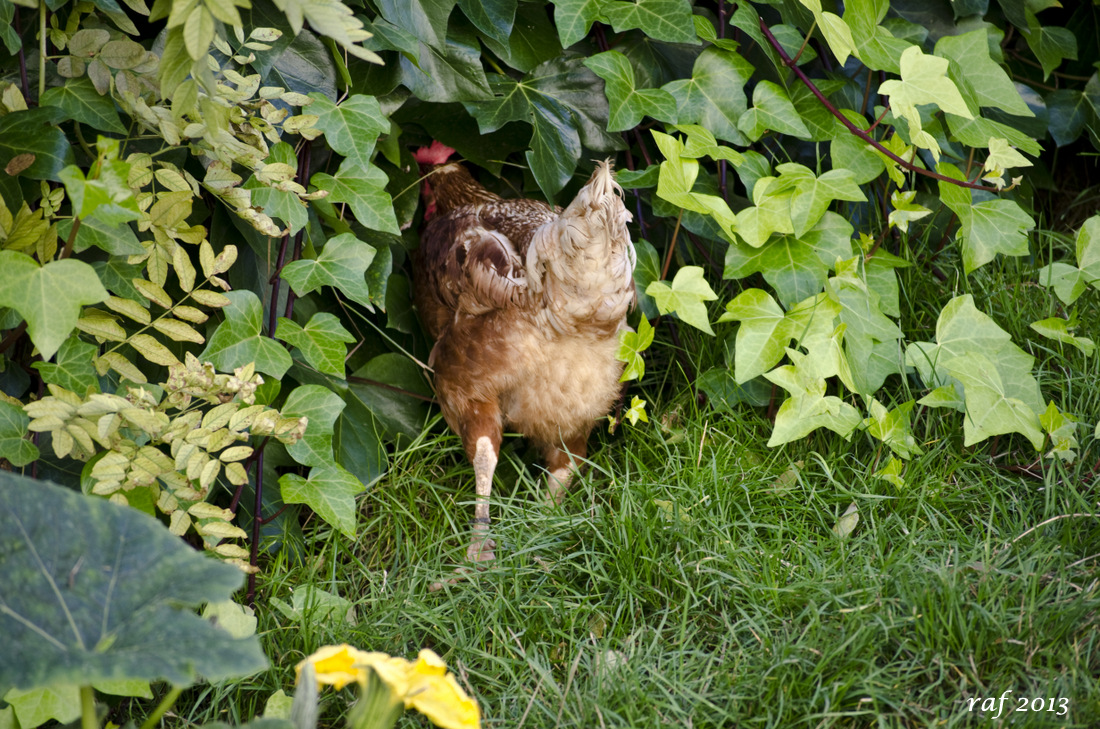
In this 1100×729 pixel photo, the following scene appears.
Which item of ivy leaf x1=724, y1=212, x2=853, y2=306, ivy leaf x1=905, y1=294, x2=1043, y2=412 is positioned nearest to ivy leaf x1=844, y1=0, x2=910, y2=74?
ivy leaf x1=724, y1=212, x2=853, y2=306

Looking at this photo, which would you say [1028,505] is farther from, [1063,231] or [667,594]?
[1063,231]

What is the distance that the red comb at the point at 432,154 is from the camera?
8.59 ft

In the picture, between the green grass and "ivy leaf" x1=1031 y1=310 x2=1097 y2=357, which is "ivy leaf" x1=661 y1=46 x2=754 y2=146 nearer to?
the green grass

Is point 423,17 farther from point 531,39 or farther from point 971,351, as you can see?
point 971,351

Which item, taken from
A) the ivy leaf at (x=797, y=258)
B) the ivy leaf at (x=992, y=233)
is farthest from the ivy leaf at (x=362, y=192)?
the ivy leaf at (x=992, y=233)

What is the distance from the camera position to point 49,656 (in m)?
0.94

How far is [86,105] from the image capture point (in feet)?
5.12

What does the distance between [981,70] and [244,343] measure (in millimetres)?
2003

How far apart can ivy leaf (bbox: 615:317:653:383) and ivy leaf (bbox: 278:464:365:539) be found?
738mm

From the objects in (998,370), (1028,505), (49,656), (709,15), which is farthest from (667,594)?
(709,15)

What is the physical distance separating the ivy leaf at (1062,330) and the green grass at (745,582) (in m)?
0.09

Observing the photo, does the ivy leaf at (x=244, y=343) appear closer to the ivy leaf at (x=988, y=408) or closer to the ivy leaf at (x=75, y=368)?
the ivy leaf at (x=75, y=368)

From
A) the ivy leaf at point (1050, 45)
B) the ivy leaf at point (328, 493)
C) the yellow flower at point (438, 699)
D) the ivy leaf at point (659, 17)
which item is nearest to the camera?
the yellow flower at point (438, 699)

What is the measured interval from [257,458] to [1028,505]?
68.8 inches
